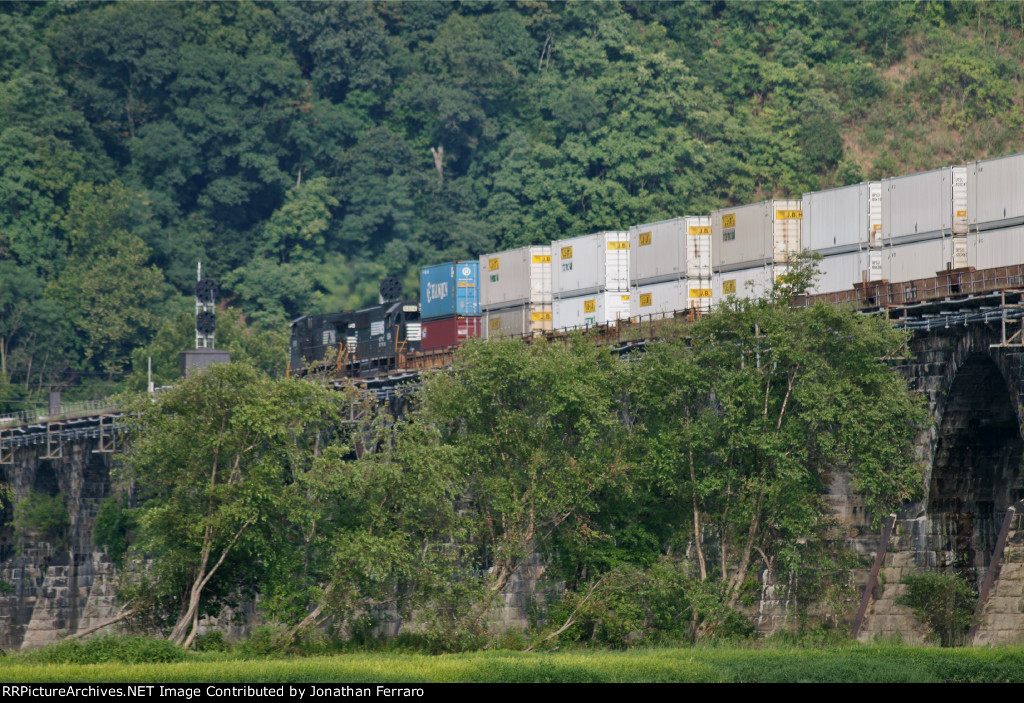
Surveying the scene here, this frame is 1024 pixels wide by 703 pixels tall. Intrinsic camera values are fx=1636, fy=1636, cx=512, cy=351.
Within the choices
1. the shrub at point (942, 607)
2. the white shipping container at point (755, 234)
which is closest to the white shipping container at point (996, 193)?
the white shipping container at point (755, 234)

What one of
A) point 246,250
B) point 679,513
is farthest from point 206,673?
point 246,250

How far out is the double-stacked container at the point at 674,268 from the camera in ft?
243

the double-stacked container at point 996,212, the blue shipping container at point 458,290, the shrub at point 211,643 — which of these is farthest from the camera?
the blue shipping container at point 458,290

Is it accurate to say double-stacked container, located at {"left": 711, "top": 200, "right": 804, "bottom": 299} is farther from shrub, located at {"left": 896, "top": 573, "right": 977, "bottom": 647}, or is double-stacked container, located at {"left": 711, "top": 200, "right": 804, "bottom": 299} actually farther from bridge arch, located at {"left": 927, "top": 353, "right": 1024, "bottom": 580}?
shrub, located at {"left": 896, "top": 573, "right": 977, "bottom": 647}

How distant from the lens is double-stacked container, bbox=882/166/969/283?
60.7m

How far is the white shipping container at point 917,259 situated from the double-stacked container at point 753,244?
4370 millimetres

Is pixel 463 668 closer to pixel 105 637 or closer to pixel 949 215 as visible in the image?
pixel 105 637

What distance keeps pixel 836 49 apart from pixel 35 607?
9266 centimetres

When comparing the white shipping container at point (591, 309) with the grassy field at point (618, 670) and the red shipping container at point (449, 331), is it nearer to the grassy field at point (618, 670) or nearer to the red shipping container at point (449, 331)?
the red shipping container at point (449, 331)

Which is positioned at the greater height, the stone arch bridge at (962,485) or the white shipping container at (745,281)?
the white shipping container at (745,281)

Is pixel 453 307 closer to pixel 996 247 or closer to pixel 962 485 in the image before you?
pixel 996 247

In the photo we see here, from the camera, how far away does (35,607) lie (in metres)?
97.6

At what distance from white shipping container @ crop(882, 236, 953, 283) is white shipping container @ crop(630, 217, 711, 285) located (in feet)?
38.8

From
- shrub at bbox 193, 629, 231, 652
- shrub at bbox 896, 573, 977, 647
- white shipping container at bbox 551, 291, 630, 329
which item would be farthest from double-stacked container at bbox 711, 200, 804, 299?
shrub at bbox 193, 629, 231, 652
